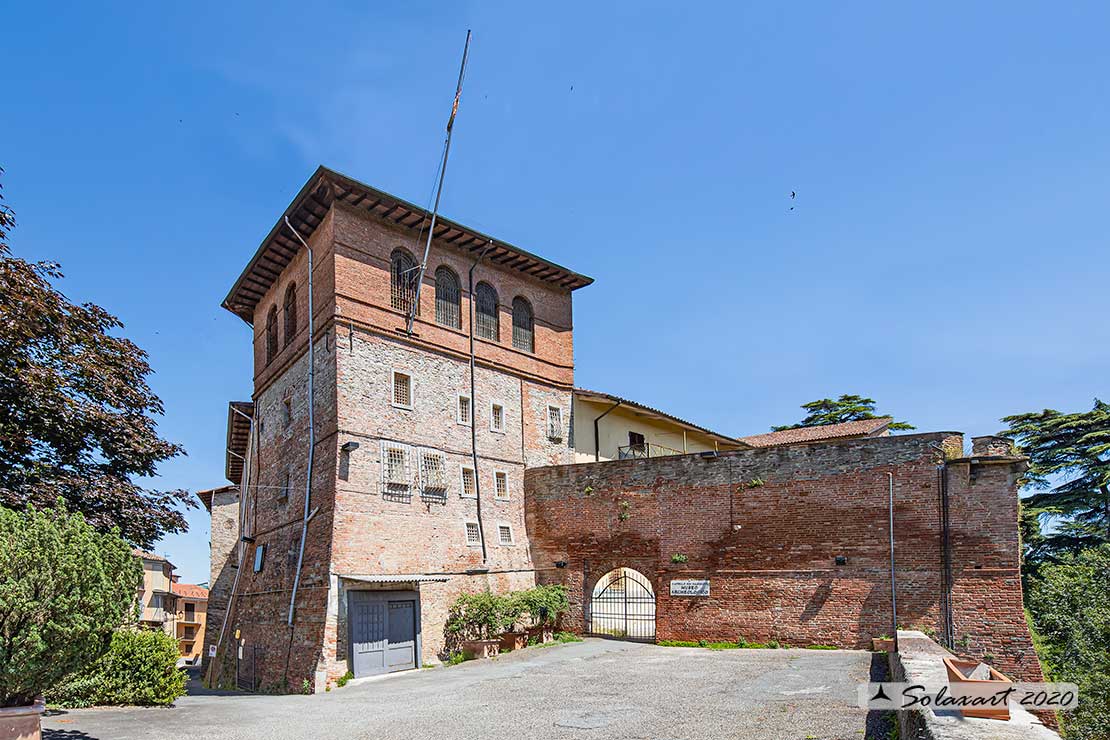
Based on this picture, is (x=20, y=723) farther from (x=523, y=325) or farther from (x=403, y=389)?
(x=523, y=325)

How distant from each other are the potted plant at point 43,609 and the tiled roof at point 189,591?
58.2 meters

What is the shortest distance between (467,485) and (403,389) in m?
2.96

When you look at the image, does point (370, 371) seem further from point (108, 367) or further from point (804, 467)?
point (804, 467)

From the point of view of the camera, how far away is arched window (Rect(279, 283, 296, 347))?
21.9 meters

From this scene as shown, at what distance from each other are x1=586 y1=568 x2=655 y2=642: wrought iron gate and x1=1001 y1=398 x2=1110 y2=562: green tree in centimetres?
1722

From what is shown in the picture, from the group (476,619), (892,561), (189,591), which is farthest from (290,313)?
(189,591)

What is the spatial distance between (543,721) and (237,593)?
589 inches

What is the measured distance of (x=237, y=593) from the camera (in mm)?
22438

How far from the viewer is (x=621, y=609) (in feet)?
71.8

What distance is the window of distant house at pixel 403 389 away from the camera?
19578 mm

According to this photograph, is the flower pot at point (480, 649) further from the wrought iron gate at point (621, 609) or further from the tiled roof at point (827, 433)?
the tiled roof at point (827, 433)

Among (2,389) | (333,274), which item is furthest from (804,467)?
(2,389)

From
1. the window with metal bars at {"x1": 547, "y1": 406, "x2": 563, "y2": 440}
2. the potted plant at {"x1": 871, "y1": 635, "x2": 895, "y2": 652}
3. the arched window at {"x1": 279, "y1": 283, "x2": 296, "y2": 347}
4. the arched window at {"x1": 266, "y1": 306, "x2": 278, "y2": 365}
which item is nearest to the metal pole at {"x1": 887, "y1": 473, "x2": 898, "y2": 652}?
the potted plant at {"x1": 871, "y1": 635, "x2": 895, "y2": 652}

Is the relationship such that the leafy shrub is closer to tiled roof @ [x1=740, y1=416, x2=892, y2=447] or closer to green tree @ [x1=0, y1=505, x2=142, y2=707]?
green tree @ [x1=0, y1=505, x2=142, y2=707]
